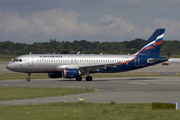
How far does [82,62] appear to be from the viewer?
162ft

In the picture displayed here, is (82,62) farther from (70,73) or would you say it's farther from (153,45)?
(153,45)

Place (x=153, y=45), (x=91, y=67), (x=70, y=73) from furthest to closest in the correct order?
1. (x=153, y=45)
2. (x=91, y=67)
3. (x=70, y=73)

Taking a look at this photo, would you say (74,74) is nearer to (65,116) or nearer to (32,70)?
(32,70)

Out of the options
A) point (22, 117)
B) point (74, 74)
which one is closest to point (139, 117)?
point (22, 117)

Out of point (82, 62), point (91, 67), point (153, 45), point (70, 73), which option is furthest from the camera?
point (153, 45)

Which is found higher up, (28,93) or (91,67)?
(91,67)

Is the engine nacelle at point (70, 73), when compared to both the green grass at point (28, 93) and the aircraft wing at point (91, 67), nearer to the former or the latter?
the aircraft wing at point (91, 67)

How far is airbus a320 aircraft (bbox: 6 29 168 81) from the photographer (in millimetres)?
46344

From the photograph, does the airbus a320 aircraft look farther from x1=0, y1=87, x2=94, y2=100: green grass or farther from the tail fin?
x1=0, y1=87, x2=94, y2=100: green grass

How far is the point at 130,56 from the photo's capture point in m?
52.2

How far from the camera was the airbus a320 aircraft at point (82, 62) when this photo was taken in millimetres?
46344

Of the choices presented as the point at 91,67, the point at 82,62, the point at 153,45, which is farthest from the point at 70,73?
the point at 153,45

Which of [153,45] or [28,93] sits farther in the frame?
[153,45]

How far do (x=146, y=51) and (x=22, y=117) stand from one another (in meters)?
41.6
